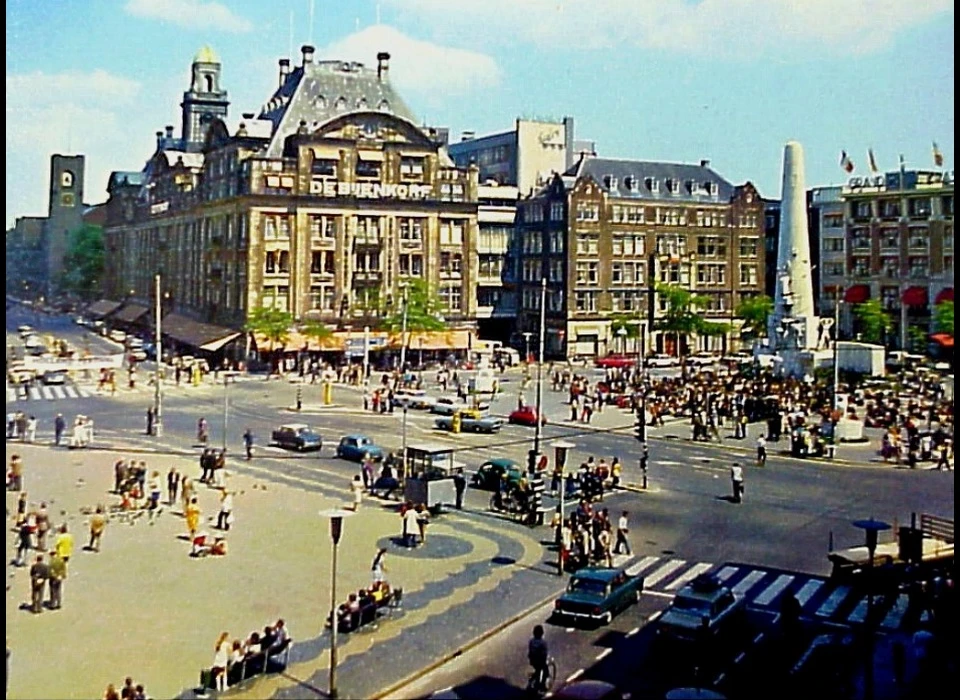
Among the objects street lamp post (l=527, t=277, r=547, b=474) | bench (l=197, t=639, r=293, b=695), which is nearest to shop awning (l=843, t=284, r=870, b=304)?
street lamp post (l=527, t=277, r=547, b=474)

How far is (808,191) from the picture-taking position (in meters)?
14.6

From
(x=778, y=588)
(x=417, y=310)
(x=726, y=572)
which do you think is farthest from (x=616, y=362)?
(x=778, y=588)

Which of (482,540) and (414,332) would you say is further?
(414,332)

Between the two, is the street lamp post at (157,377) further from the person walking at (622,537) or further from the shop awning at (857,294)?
the shop awning at (857,294)

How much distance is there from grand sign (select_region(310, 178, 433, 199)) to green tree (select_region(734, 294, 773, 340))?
444 centimetres

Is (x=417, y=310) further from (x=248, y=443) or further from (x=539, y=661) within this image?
(x=539, y=661)

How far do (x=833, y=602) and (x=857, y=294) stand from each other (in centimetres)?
567

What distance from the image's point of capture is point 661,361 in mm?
13703

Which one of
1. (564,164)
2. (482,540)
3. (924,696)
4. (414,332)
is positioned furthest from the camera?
(564,164)

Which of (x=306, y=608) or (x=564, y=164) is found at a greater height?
(x=564, y=164)

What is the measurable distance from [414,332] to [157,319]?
276 centimetres

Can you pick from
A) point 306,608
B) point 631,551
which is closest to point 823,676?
point 631,551

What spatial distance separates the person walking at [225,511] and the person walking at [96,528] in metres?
0.96

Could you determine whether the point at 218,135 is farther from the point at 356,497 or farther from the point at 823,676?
the point at 823,676
